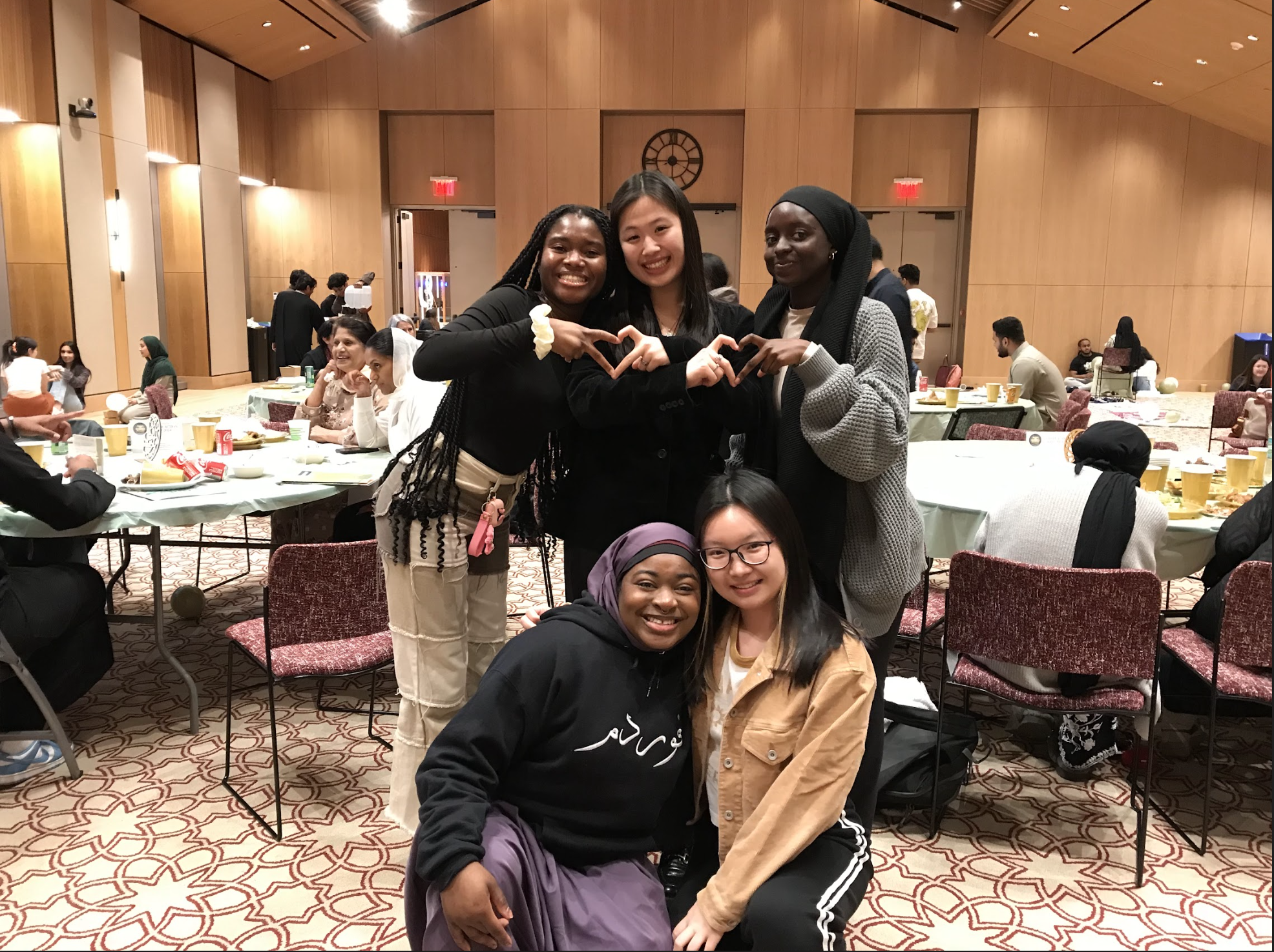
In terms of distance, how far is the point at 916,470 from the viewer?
369 cm

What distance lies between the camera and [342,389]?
4625 mm

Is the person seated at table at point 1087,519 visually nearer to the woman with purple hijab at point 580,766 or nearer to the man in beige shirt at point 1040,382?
the woman with purple hijab at point 580,766

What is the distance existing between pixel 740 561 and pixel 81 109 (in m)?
10.2

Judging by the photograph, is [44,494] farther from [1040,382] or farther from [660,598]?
[1040,382]

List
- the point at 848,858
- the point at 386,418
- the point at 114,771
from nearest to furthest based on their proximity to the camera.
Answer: the point at 848,858 < the point at 114,771 < the point at 386,418

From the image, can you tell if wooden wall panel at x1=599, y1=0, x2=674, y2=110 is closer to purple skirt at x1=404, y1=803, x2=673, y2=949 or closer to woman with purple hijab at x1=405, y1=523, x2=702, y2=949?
woman with purple hijab at x1=405, y1=523, x2=702, y2=949

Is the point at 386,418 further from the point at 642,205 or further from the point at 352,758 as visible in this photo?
the point at 642,205

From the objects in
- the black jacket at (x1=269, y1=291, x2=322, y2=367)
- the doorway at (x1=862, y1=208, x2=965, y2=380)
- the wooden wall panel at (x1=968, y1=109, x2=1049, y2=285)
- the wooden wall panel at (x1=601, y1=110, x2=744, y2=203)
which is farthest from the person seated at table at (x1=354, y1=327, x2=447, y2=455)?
the wooden wall panel at (x1=968, y1=109, x2=1049, y2=285)

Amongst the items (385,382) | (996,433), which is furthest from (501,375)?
(996,433)

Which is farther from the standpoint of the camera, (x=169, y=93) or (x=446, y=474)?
(x=169, y=93)

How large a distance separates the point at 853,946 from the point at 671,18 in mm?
13113

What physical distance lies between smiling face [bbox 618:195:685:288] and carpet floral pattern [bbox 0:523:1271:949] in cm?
116

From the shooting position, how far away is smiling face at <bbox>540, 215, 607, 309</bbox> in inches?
75.3

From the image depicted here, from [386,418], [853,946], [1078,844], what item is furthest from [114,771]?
[1078,844]
